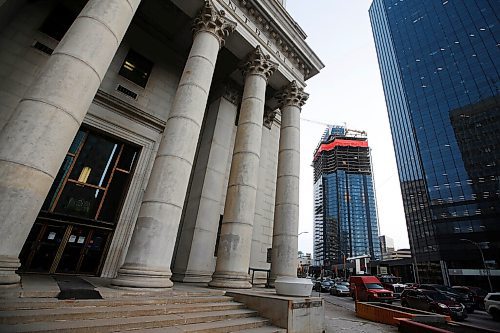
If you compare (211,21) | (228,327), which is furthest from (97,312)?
(211,21)

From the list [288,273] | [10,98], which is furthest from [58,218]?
[288,273]

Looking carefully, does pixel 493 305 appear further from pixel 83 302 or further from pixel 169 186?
pixel 83 302

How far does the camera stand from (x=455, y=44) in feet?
235

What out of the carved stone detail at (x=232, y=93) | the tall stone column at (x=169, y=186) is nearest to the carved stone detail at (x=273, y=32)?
the carved stone detail at (x=232, y=93)

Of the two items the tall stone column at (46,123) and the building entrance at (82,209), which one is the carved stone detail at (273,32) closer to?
the tall stone column at (46,123)

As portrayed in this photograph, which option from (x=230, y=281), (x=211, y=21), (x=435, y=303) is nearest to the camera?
(x=230, y=281)

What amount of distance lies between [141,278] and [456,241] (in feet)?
241

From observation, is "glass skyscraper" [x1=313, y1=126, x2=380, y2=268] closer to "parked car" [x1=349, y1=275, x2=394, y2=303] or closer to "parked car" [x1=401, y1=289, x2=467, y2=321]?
"parked car" [x1=349, y1=275, x2=394, y2=303]

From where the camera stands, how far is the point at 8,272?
4801 millimetres

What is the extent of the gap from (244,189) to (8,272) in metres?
7.48

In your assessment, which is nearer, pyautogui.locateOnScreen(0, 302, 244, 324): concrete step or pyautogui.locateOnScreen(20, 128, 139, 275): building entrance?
pyautogui.locateOnScreen(0, 302, 244, 324): concrete step

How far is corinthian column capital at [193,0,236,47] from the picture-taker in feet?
35.8

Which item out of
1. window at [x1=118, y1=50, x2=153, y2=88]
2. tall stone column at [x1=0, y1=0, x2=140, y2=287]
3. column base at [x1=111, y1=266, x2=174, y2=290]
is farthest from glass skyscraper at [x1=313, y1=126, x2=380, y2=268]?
tall stone column at [x1=0, y1=0, x2=140, y2=287]

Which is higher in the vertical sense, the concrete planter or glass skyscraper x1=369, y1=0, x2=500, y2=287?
glass skyscraper x1=369, y1=0, x2=500, y2=287
